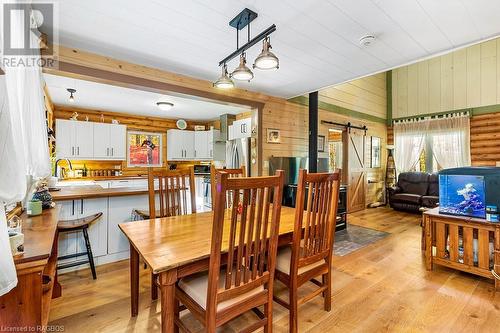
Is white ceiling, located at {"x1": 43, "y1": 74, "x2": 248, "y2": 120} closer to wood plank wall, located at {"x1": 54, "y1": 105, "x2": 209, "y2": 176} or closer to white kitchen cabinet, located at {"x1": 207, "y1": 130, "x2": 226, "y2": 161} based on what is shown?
wood plank wall, located at {"x1": 54, "y1": 105, "x2": 209, "y2": 176}

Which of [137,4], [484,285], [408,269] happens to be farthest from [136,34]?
[484,285]

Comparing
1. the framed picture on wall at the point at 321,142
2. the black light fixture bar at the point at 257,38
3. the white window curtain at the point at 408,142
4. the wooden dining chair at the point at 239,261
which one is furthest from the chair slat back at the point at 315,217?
the white window curtain at the point at 408,142

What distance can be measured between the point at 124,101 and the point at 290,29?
386 centimetres

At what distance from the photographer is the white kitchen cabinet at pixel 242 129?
4461mm

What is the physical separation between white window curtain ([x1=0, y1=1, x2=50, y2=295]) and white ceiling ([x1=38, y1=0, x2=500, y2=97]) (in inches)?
23.5

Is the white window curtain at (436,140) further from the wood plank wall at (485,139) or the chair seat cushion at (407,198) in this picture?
the chair seat cushion at (407,198)

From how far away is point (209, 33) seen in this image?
2363 mm

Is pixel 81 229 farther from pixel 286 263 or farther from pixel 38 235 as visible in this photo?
pixel 286 263

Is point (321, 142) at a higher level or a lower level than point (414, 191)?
higher

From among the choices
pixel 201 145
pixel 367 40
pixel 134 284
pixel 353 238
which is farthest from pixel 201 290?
pixel 201 145

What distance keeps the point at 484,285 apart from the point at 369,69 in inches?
108

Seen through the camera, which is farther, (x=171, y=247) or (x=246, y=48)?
(x=246, y=48)

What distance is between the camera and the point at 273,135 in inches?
177

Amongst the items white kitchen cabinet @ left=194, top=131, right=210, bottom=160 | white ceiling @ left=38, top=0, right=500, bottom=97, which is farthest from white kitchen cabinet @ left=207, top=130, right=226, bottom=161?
white ceiling @ left=38, top=0, right=500, bottom=97
